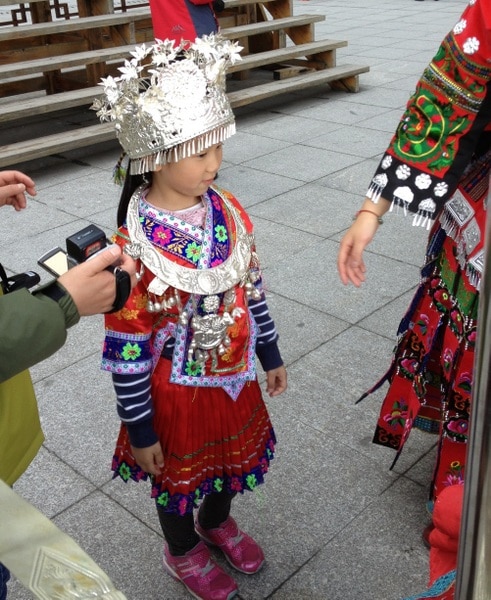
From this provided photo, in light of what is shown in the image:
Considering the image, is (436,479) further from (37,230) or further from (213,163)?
(37,230)

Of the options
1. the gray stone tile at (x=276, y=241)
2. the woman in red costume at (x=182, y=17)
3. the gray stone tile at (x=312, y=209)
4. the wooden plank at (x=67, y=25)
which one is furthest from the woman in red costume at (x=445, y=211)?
the wooden plank at (x=67, y=25)

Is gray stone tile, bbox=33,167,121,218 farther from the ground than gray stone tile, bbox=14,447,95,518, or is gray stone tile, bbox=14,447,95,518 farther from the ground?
gray stone tile, bbox=33,167,121,218

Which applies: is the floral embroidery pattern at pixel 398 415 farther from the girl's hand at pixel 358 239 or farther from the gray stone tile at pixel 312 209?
the gray stone tile at pixel 312 209

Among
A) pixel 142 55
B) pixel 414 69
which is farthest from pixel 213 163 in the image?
pixel 414 69

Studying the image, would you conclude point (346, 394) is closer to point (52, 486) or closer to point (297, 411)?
point (297, 411)

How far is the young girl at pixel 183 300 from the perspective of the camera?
5.80 feet

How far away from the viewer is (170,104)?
1735 mm

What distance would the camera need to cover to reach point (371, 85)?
25.5 ft

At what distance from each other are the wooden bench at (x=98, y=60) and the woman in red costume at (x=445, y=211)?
4170 millimetres

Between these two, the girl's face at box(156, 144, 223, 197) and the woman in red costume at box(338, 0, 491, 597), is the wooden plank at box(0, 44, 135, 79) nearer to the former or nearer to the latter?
the girl's face at box(156, 144, 223, 197)

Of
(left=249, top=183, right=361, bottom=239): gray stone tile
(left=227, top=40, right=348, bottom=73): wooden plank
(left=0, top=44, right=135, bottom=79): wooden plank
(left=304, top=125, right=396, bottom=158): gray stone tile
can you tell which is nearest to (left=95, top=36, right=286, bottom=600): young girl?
(left=249, top=183, right=361, bottom=239): gray stone tile

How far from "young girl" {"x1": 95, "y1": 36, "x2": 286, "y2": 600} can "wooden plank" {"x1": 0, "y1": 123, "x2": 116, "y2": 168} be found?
3.84 meters

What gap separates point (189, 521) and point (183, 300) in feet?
2.29

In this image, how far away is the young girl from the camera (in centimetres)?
177
